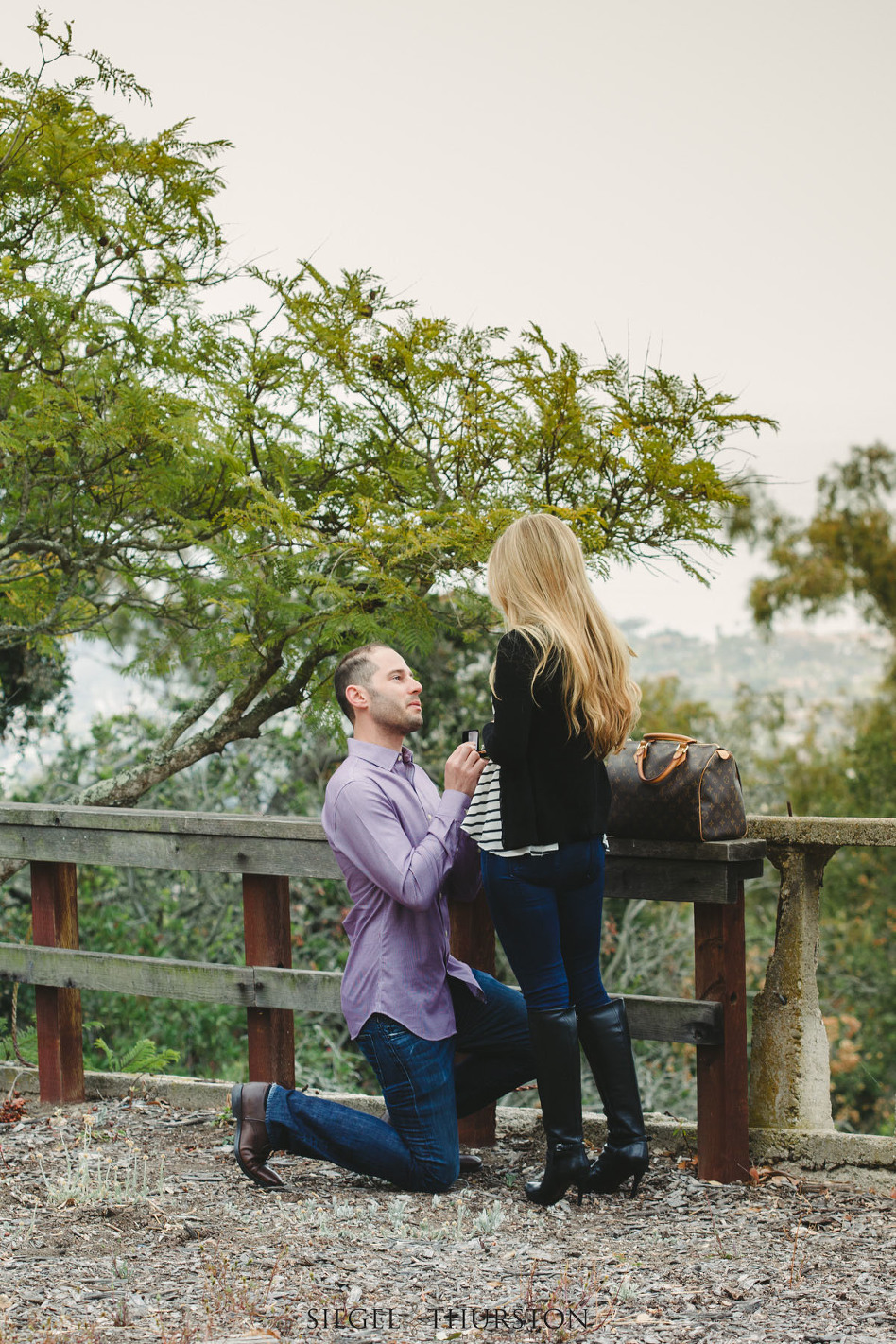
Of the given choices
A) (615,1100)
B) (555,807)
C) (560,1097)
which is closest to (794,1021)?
(615,1100)

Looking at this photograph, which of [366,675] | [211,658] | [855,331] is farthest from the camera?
[855,331]

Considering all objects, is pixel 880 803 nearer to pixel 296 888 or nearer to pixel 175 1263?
pixel 296 888

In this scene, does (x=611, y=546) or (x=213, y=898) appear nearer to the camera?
(x=611, y=546)

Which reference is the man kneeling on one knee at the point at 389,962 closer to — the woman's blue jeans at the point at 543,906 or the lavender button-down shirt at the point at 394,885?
the lavender button-down shirt at the point at 394,885

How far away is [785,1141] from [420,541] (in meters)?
2.29

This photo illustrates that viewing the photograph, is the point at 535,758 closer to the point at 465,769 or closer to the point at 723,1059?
the point at 465,769

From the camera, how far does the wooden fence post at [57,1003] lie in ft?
15.3

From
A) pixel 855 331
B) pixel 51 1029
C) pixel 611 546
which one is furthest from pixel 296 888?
pixel 855 331

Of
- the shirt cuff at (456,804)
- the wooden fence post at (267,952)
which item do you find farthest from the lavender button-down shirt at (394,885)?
the wooden fence post at (267,952)

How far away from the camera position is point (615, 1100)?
344 cm

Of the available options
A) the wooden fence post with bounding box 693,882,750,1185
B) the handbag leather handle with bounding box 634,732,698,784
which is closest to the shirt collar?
the handbag leather handle with bounding box 634,732,698,784

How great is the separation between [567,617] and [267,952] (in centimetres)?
175

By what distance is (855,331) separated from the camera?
78.2ft

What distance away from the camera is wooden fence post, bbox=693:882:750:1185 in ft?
12.1
